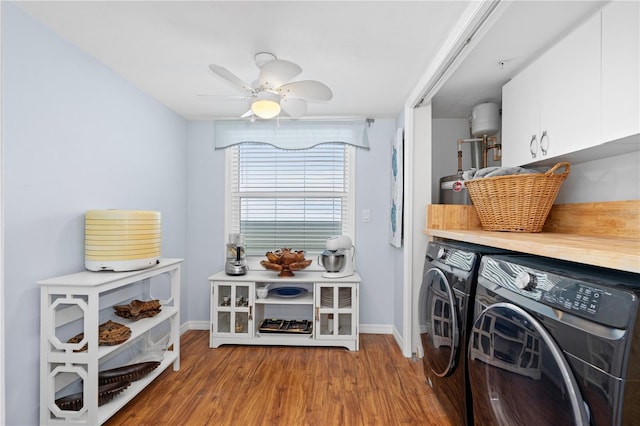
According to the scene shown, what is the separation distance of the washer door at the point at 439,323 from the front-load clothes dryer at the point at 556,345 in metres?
0.26

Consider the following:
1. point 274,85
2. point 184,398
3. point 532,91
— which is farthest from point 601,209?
point 184,398

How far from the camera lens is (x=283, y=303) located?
292 centimetres

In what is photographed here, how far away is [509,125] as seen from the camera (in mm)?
2283

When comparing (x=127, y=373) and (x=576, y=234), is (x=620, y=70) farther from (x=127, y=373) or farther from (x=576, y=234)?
(x=127, y=373)

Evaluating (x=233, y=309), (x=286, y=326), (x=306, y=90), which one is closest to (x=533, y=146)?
(x=306, y=90)

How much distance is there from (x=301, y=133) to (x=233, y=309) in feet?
5.73

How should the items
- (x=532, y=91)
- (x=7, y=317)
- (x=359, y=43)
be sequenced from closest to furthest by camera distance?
1. (x=7, y=317)
2. (x=359, y=43)
3. (x=532, y=91)

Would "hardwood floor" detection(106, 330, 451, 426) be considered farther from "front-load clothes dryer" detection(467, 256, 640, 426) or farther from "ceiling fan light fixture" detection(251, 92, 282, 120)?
"ceiling fan light fixture" detection(251, 92, 282, 120)

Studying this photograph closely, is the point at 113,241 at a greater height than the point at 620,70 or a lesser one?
lesser

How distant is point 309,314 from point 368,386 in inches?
47.2

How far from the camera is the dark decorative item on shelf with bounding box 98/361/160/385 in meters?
1.93

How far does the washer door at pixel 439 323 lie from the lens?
1.55 metres

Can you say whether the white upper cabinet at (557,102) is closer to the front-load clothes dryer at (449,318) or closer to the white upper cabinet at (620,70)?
the white upper cabinet at (620,70)

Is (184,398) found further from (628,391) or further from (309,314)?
(628,391)
